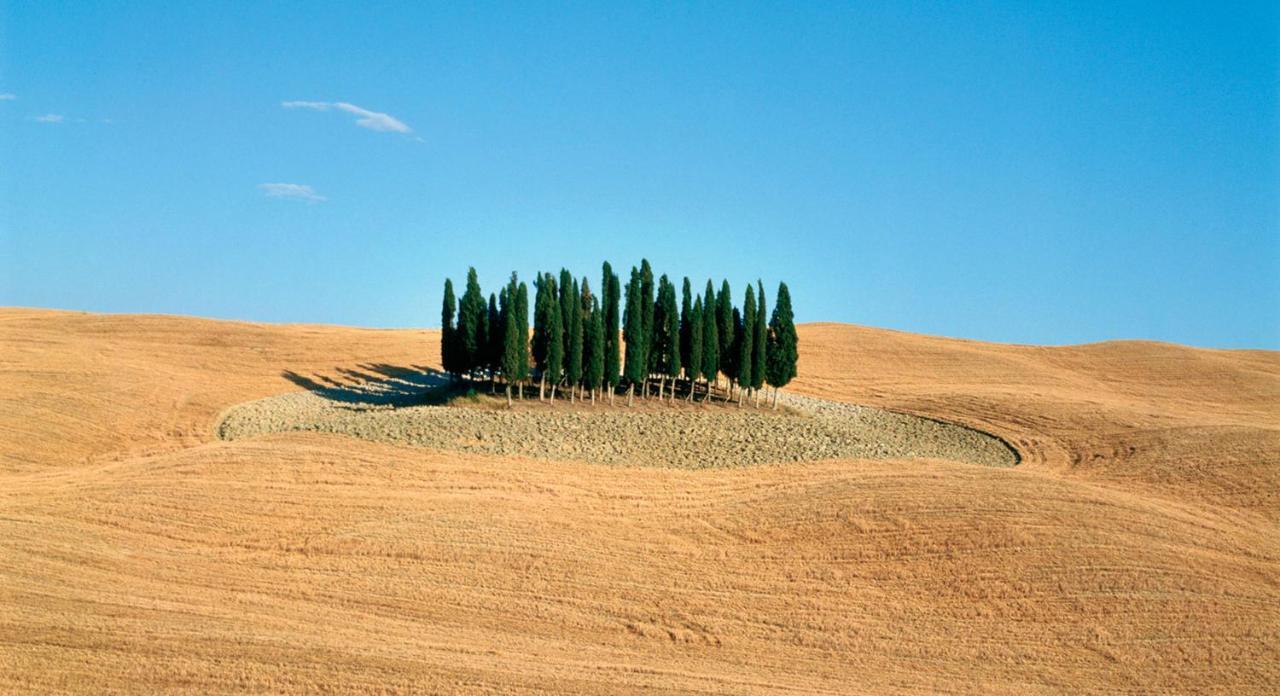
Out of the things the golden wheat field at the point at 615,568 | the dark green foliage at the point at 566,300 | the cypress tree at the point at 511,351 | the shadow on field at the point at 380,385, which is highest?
the dark green foliage at the point at 566,300

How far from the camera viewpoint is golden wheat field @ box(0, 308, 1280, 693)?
927 inches

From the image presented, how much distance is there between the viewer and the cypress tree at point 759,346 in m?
54.7

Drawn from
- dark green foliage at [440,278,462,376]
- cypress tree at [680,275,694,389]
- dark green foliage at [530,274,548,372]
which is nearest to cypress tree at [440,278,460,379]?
dark green foliage at [440,278,462,376]

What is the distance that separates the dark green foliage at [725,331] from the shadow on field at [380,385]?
14.2 m

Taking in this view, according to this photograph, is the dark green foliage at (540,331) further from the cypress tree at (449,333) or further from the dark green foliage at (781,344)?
the dark green foliage at (781,344)

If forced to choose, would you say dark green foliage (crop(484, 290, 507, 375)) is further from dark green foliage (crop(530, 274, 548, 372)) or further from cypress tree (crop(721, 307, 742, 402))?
cypress tree (crop(721, 307, 742, 402))

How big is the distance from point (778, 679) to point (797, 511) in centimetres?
Result: 1097

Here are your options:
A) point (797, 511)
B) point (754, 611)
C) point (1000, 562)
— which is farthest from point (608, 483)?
point (1000, 562)

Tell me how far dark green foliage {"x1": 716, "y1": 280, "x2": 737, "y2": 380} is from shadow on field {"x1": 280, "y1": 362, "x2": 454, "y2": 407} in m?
14.2

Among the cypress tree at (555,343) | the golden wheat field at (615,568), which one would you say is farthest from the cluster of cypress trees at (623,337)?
the golden wheat field at (615,568)

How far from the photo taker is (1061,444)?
163 ft

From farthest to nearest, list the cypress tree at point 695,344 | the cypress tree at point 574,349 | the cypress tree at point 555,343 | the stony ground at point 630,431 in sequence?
1. the cypress tree at point 695,344
2. the cypress tree at point 574,349
3. the cypress tree at point 555,343
4. the stony ground at point 630,431

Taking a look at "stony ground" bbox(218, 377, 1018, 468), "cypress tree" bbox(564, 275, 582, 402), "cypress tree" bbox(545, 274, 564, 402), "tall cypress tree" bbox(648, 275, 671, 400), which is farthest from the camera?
"tall cypress tree" bbox(648, 275, 671, 400)

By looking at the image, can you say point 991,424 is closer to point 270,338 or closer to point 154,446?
point 154,446
